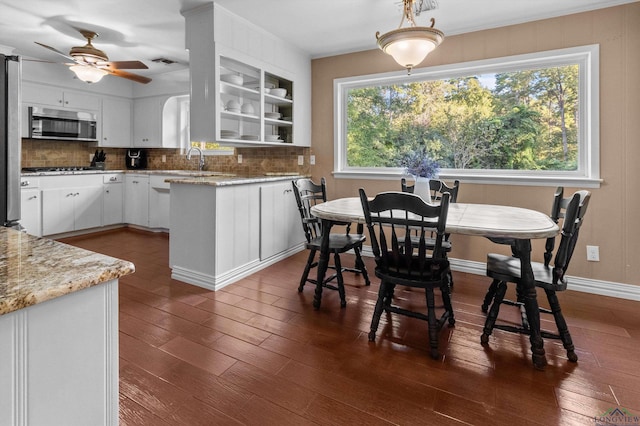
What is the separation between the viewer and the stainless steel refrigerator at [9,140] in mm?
1364

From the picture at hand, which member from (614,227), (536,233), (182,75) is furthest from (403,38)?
(182,75)

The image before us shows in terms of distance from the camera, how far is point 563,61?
10.6 feet

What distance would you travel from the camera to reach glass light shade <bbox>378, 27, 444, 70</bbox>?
223cm

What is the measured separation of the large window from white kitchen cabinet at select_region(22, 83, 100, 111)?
386cm

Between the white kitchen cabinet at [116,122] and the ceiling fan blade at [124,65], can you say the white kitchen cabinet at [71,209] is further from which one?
the ceiling fan blade at [124,65]

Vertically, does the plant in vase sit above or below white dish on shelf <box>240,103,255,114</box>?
below

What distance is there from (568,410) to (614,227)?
84.7 inches

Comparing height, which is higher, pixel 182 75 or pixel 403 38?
pixel 182 75

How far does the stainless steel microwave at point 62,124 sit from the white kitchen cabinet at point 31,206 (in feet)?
2.55

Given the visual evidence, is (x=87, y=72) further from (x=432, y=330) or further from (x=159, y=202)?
(x=432, y=330)

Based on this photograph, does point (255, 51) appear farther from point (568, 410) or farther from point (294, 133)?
point (568, 410)

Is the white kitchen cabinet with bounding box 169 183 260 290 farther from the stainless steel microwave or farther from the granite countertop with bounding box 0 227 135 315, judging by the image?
the stainless steel microwave

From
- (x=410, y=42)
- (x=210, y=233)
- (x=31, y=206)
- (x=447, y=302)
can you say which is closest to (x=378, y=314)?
(x=447, y=302)

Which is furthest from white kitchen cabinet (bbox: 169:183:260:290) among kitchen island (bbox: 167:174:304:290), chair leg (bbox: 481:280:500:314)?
chair leg (bbox: 481:280:500:314)
